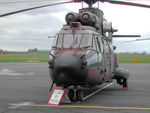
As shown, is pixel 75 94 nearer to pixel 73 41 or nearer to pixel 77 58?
pixel 77 58

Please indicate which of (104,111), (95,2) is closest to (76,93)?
(104,111)

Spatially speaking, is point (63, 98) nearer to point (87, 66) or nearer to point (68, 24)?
point (87, 66)

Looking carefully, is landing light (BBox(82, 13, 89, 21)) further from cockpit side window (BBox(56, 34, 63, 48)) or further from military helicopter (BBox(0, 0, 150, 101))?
cockpit side window (BBox(56, 34, 63, 48))

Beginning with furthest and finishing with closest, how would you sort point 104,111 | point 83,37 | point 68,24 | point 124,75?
point 124,75
point 68,24
point 83,37
point 104,111

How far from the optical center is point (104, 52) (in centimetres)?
1115

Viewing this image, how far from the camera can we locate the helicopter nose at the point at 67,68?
8414 millimetres

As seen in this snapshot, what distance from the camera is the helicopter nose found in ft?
27.6

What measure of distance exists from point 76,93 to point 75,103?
1.40 feet

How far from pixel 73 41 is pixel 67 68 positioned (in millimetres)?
1636

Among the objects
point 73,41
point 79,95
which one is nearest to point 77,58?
point 73,41

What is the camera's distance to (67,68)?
8398 millimetres

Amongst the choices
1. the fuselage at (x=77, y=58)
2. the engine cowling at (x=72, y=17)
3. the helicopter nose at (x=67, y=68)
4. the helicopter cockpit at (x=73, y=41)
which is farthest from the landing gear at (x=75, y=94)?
the engine cowling at (x=72, y=17)

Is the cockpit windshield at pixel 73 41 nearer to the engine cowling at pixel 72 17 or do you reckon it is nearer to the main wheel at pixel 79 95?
the engine cowling at pixel 72 17

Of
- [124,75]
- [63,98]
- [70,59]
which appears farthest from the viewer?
[124,75]
